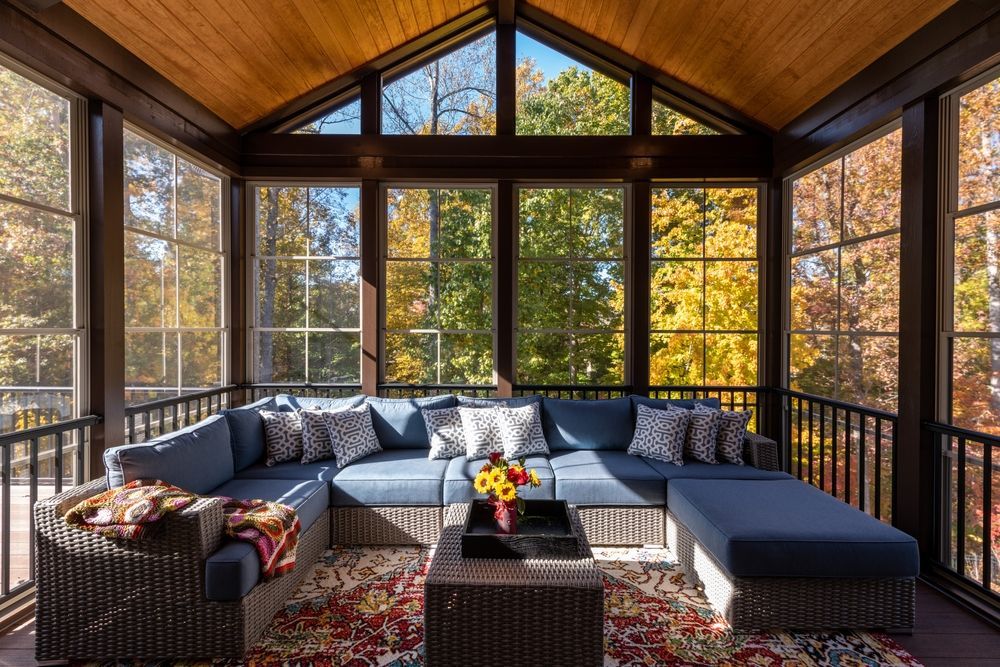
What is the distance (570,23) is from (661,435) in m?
3.46

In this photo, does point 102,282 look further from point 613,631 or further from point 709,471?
point 709,471

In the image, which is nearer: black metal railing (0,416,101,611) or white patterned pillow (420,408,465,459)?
black metal railing (0,416,101,611)

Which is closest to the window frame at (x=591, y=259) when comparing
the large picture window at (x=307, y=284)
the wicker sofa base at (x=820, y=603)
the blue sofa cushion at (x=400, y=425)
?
the blue sofa cushion at (x=400, y=425)

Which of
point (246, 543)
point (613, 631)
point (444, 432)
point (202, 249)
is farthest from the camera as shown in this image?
point (202, 249)

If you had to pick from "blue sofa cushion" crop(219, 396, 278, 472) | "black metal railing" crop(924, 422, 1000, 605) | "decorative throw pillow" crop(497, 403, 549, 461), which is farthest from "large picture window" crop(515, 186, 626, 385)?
"black metal railing" crop(924, 422, 1000, 605)

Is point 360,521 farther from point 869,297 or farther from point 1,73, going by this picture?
point 869,297

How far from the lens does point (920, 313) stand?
9.59 feet

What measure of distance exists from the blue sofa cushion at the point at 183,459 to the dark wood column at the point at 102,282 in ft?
1.55

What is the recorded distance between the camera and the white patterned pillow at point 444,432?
145 inches

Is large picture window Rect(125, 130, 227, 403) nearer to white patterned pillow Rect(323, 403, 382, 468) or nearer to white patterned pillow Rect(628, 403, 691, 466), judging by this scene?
white patterned pillow Rect(323, 403, 382, 468)

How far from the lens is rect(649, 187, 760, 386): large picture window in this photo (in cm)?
458

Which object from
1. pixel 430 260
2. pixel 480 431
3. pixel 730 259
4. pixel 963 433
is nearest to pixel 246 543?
pixel 480 431

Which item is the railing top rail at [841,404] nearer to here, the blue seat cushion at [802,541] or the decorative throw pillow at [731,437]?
the decorative throw pillow at [731,437]

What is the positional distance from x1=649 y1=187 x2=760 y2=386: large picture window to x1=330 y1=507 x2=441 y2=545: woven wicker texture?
2.43m
